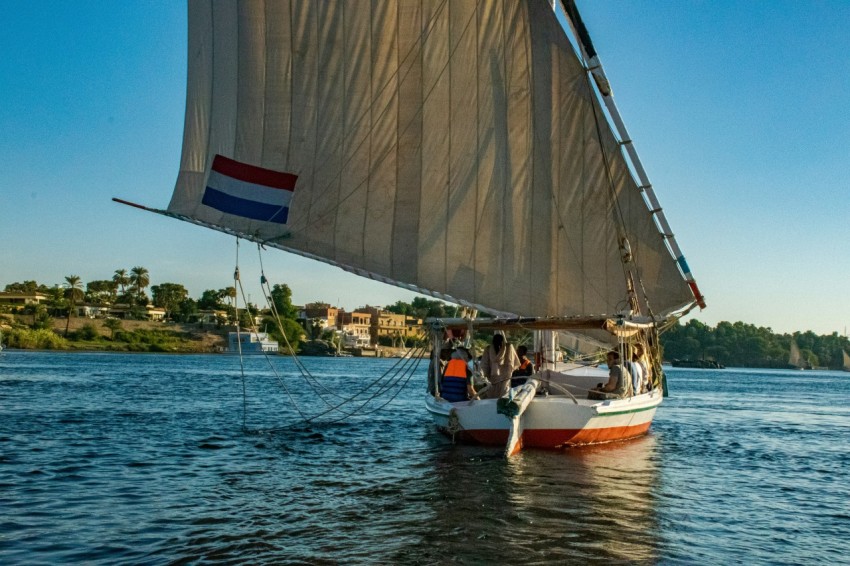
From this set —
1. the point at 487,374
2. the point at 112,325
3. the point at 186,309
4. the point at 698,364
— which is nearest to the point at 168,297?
the point at 186,309

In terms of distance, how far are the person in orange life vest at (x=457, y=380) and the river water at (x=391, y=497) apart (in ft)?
4.23

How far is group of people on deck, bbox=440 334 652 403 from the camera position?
60.2 ft

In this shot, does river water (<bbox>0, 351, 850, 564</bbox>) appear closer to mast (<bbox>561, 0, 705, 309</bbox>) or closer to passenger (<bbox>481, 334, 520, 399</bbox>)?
passenger (<bbox>481, 334, 520, 399</bbox>)

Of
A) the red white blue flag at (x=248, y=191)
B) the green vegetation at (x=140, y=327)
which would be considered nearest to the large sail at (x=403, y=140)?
the red white blue flag at (x=248, y=191)

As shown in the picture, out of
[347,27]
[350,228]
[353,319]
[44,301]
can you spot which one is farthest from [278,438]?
[353,319]

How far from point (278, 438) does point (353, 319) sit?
17859cm

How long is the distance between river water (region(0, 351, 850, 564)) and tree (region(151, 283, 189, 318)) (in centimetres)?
15213

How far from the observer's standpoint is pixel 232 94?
57.4ft

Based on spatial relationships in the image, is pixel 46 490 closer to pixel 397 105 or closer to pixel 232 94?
pixel 232 94

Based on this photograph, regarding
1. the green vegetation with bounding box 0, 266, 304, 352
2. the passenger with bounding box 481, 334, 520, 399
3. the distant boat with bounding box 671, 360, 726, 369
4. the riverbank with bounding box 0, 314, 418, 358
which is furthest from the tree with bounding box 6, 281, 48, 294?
the passenger with bounding box 481, 334, 520, 399

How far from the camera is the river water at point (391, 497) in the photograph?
33.9ft

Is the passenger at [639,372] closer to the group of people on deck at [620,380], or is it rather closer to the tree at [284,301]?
the group of people on deck at [620,380]

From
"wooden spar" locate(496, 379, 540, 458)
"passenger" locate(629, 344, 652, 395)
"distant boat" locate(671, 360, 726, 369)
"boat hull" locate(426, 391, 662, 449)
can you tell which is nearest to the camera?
"wooden spar" locate(496, 379, 540, 458)

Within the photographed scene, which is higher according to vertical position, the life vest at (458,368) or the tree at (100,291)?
the tree at (100,291)
